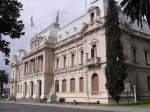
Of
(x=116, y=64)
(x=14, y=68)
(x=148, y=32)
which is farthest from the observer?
(x=14, y=68)

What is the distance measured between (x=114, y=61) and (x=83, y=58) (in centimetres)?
1231

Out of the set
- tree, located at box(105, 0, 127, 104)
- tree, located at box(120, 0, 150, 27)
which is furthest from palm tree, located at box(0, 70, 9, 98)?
tree, located at box(120, 0, 150, 27)

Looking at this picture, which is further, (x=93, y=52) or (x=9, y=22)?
(x=93, y=52)

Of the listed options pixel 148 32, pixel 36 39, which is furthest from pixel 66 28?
pixel 148 32

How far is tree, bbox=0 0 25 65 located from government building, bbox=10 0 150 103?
80.4ft

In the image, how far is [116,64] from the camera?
93.7ft

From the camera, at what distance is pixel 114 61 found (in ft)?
94.2

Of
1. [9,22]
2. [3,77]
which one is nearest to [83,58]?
[9,22]

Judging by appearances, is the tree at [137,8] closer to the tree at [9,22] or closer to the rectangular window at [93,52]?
the rectangular window at [93,52]

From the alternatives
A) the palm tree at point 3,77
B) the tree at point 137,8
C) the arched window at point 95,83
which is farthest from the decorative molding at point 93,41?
the palm tree at point 3,77

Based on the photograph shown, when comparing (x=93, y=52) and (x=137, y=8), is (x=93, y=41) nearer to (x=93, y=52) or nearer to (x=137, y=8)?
(x=93, y=52)

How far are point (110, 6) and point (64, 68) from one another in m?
19.7

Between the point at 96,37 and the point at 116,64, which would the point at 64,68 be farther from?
the point at 116,64

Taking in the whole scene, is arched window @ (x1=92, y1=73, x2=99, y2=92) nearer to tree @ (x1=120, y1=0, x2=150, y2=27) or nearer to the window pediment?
the window pediment
